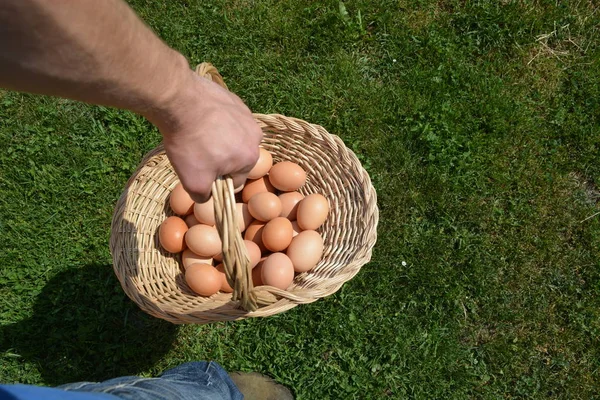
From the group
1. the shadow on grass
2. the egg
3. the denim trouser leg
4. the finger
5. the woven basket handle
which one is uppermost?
the finger

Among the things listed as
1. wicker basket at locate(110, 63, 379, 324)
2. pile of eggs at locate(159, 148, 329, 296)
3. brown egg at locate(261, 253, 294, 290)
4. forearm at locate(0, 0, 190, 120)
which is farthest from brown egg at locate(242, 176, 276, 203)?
forearm at locate(0, 0, 190, 120)

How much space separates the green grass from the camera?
2246 millimetres

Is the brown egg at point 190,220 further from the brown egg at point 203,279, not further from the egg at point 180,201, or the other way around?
the brown egg at point 203,279

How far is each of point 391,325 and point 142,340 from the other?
3.77ft

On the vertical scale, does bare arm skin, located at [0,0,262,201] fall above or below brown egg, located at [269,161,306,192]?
above

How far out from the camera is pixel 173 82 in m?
1.11

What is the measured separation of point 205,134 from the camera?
1207 mm

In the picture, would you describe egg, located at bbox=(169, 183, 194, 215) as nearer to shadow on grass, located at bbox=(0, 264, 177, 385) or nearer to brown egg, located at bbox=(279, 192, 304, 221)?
brown egg, located at bbox=(279, 192, 304, 221)

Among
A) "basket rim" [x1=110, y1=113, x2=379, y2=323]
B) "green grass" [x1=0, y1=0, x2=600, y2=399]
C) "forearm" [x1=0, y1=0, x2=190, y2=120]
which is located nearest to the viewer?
"forearm" [x1=0, y1=0, x2=190, y2=120]

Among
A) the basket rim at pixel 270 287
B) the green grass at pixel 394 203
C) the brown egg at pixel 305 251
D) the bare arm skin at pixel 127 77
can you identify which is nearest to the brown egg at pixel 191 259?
the basket rim at pixel 270 287

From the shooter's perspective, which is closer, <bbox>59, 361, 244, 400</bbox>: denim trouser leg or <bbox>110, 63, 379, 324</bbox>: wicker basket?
<bbox>59, 361, 244, 400</bbox>: denim trouser leg

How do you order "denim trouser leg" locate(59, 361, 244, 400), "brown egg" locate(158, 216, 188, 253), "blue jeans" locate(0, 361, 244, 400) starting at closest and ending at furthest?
"blue jeans" locate(0, 361, 244, 400), "denim trouser leg" locate(59, 361, 244, 400), "brown egg" locate(158, 216, 188, 253)

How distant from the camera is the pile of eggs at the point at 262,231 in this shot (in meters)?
1.81

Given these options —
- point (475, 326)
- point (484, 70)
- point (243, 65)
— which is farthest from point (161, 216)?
point (484, 70)
